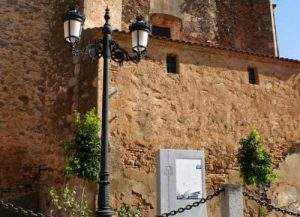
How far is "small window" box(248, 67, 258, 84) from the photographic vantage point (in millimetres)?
14414

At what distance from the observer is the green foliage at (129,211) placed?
36.5 ft

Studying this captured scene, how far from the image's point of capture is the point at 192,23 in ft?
59.6

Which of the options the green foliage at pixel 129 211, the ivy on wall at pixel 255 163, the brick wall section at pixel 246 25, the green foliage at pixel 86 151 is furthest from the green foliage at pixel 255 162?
the brick wall section at pixel 246 25

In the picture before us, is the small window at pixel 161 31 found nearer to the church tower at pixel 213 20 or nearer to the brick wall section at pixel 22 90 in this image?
the church tower at pixel 213 20

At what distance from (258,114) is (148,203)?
4.58m

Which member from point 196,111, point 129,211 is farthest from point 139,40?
point 196,111

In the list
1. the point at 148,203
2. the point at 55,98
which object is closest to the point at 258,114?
the point at 148,203

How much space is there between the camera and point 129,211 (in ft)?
37.2

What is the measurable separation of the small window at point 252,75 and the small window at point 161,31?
4589mm

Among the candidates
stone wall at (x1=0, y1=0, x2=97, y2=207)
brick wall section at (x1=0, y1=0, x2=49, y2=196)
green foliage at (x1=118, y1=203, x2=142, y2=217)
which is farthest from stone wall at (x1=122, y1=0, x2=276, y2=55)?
green foliage at (x1=118, y1=203, x2=142, y2=217)

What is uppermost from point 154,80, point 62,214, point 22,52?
point 22,52

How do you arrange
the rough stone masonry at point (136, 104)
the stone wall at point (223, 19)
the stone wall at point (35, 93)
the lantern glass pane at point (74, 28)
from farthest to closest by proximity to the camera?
the stone wall at point (223, 19), the stone wall at point (35, 93), the rough stone masonry at point (136, 104), the lantern glass pane at point (74, 28)

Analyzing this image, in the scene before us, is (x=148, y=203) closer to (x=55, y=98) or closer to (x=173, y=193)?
(x=173, y=193)

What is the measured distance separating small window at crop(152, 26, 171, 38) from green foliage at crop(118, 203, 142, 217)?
8.14 m
